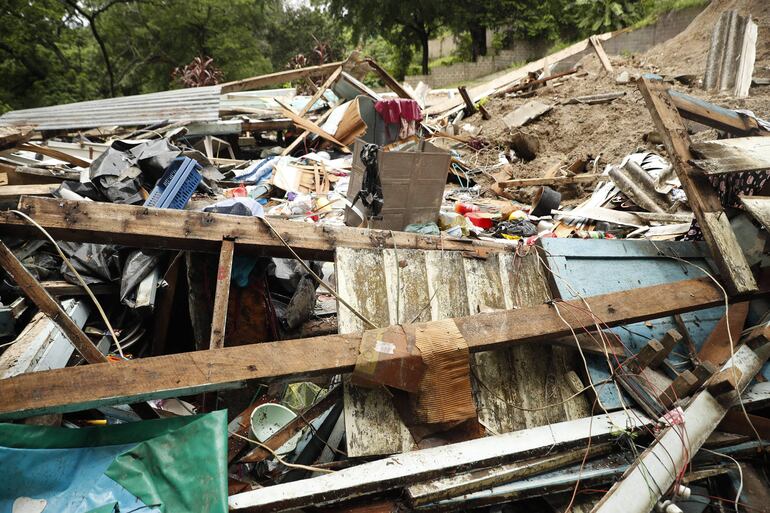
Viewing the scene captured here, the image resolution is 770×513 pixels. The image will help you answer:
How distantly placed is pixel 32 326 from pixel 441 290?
247 centimetres

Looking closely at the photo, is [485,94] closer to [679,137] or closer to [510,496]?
[679,137]

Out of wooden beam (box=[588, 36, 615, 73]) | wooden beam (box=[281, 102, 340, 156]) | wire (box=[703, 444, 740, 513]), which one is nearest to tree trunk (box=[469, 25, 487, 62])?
wooden beam (box=[588, 36, 615, 73])

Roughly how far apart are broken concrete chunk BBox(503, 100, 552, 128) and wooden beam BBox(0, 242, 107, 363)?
8.09 m

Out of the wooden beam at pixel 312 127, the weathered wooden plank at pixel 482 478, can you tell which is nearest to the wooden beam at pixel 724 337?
the weathered wooden plank at pixel 482 478

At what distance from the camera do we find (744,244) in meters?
3.11

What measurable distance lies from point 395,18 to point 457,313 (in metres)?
22.7

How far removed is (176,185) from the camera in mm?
3957

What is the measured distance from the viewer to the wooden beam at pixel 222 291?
2.39 metres

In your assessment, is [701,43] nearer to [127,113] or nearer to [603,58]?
[603,58]

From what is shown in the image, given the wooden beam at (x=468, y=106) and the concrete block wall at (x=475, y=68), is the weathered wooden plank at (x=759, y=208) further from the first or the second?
the concrete block wall at (x=475, y=68)

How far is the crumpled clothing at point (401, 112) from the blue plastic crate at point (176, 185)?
437 cm

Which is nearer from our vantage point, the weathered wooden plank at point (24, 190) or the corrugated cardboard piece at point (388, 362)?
the corrugated cardboard piece at point (388, 362)

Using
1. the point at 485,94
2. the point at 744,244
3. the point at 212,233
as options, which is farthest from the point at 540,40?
the point at 212,233

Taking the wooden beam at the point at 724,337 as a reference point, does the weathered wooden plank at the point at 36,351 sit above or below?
above
